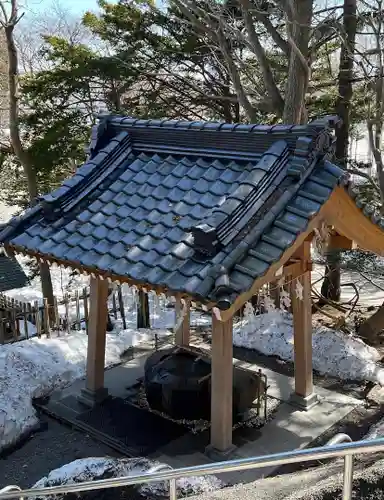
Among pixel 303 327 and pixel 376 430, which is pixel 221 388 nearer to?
pixel 303 327

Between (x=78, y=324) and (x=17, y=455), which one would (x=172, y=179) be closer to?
(x=17, y=455)

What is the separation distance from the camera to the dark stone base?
24.9 feet

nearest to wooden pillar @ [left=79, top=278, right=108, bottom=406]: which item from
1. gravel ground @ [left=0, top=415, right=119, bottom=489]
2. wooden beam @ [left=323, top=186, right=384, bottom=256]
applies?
gravel ground @ [left=0, top=415, right=119, bottom=489]

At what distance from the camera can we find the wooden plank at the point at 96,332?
7379 mm

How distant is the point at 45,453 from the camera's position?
675 centimetres

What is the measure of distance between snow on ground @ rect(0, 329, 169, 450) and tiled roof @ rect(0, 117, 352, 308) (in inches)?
99.1

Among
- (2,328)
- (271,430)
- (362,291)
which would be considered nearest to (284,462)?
(271,430)

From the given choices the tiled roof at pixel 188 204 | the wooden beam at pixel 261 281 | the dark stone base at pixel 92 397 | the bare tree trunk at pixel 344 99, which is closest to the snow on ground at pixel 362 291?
the bare tree trunk at pixel 344 99

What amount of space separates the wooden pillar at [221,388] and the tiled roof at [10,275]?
7907 mm

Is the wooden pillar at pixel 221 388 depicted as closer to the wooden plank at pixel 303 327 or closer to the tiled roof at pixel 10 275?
the wooden plank at pixel 303 327

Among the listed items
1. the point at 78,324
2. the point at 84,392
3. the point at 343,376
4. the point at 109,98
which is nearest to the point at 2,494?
the point at 84,392

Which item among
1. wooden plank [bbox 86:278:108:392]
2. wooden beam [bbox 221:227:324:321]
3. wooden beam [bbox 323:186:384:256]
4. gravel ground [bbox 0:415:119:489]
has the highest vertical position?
wooden beam [bbox 323:186:384:256]

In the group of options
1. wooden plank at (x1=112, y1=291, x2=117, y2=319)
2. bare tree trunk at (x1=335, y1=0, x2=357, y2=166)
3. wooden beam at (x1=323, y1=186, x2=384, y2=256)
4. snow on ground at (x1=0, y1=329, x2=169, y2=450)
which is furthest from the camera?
wooden plank at (x1=112, y1=291, x2=117, y2=319)

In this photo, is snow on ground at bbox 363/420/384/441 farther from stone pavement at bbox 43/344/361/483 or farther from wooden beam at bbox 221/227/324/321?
wooden beam at bbox 221/227/324/321
